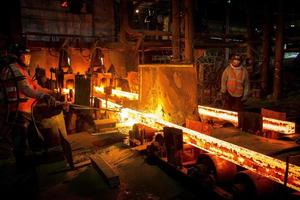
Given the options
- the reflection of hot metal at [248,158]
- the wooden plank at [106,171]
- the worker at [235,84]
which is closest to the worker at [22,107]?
the wooden plank at [106,171]

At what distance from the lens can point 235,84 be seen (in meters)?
8.36

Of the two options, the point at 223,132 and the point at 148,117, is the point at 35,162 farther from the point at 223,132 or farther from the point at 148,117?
the point at 223,132

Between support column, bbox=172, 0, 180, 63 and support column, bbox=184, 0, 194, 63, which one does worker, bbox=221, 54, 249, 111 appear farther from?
support column, bbox=172, 0, 180, 63

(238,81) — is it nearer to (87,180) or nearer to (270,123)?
(270,123)

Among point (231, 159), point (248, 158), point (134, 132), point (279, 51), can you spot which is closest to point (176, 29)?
point (134, 132)

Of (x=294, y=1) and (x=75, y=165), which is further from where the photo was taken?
(x=294, y=1)

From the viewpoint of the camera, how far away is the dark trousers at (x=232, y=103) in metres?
8.56

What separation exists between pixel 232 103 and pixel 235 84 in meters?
0.64

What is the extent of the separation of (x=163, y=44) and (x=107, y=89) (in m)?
5.46

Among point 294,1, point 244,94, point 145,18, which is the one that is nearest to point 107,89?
point 244,94

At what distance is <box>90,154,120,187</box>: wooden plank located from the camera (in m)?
5.44

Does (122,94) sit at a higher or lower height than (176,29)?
lower

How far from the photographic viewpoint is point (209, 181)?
15.5 ft

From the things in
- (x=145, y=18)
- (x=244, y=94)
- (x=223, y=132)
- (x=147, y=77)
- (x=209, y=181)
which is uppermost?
(x=145, y=18)
